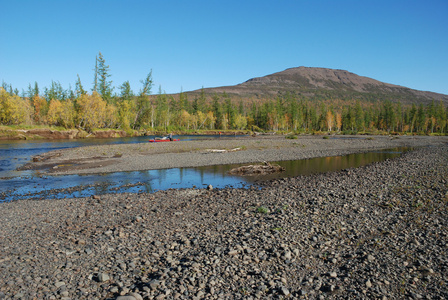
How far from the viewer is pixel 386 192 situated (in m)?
13.0

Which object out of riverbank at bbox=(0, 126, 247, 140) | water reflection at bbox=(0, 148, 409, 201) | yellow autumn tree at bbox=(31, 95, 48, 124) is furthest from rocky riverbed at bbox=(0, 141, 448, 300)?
yellow autumn tree at bbox=(31, 95, 48, 124)

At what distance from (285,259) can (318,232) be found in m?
2.18

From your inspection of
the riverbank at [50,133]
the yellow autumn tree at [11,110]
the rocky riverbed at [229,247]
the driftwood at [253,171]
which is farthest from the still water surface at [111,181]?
the yellow autumn tree at [11,110]

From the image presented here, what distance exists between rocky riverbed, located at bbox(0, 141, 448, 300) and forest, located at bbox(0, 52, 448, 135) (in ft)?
223

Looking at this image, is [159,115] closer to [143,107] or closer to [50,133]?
[143,107]

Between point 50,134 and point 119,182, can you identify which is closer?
point 119,182

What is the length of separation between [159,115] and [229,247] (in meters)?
102

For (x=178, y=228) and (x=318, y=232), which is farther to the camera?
(x=178, y=228)

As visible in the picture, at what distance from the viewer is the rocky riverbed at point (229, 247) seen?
555 cm

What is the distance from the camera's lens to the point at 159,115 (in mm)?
104625

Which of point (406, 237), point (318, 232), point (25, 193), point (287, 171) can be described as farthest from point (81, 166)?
point (406, 237)

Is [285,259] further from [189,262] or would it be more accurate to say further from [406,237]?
[406,237]

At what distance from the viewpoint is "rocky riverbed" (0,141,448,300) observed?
5.55 m

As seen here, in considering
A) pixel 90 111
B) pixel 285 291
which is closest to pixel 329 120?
pixel 90 111
